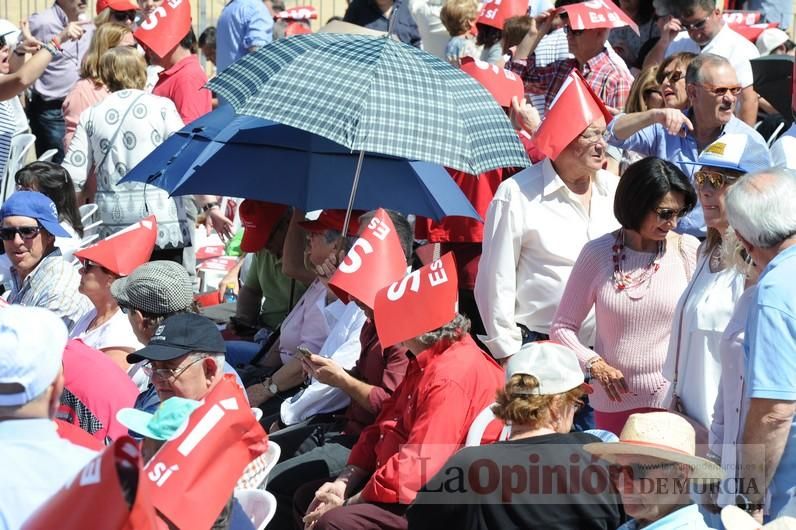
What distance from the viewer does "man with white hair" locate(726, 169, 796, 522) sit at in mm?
3625

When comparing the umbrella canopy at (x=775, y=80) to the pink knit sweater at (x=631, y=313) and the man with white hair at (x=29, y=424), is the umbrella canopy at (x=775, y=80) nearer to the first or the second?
the pink knit sweater at (x=631, y=313)

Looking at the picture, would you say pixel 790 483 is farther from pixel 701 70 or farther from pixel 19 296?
pixel 19 296

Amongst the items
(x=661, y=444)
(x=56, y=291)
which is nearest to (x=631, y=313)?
(x=661, y=444)

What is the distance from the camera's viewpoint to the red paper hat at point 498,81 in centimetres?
702

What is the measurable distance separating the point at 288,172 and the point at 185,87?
234 centimetres

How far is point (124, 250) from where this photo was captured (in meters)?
6.04

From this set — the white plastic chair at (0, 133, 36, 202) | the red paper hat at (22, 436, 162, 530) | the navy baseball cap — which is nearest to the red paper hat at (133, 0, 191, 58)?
the white plastic chair at (0, 133, 36, 202)

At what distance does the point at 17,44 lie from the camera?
25.1 feet

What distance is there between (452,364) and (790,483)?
1424mm

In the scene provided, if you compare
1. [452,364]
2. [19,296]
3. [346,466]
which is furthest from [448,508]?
[19,296]

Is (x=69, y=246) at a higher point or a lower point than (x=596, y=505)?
lower

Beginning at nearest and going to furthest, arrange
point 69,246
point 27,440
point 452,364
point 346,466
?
point 27,440, point 452,364, point 346,466, point 69,246

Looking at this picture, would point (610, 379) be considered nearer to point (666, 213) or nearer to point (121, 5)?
point (666, 213)

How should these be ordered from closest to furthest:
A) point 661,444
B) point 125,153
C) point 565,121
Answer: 1. point 661,444
2. point 565,121
3. point 125,153
